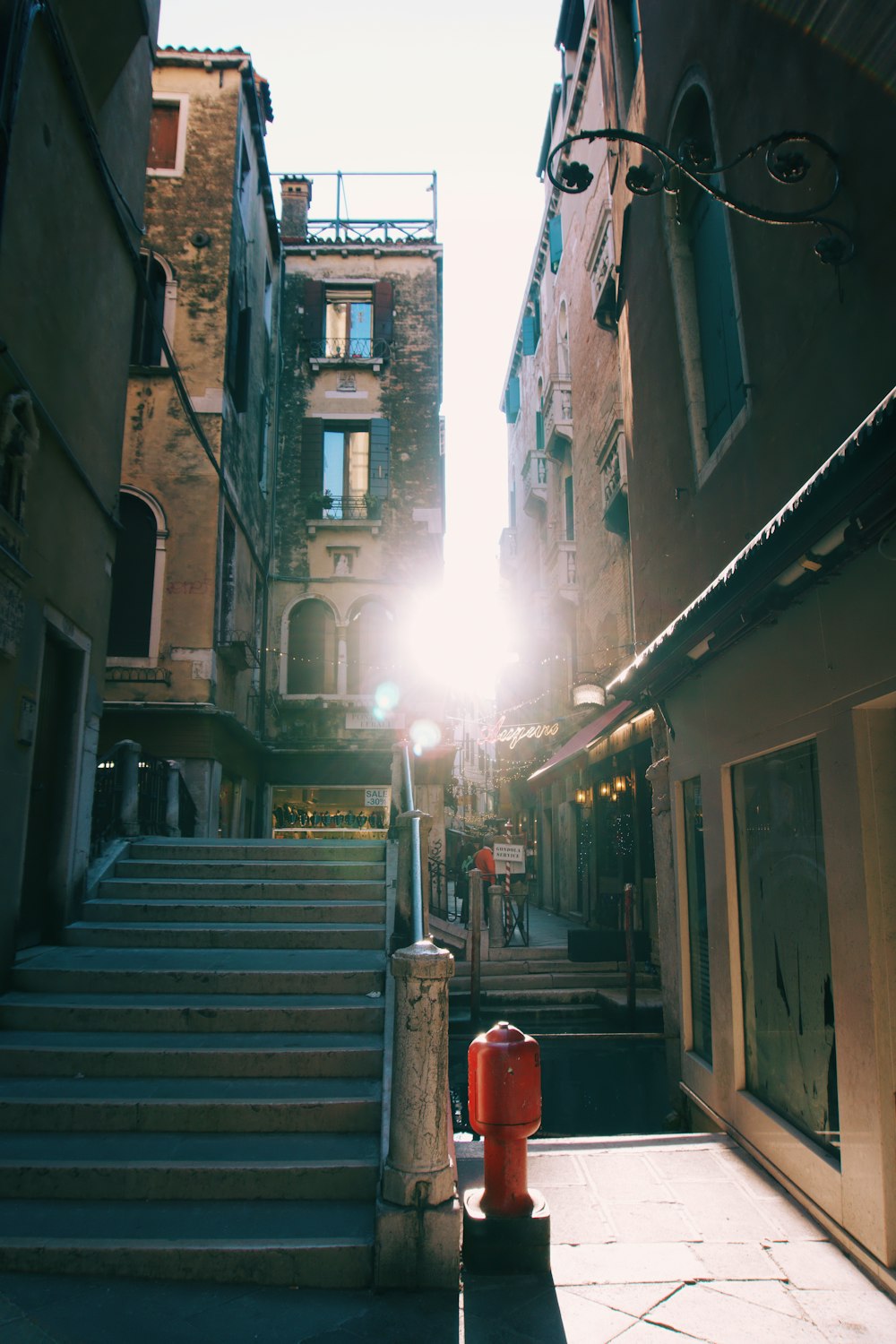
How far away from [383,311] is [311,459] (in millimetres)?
3885

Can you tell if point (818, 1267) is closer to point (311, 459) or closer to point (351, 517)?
point (351, 517)

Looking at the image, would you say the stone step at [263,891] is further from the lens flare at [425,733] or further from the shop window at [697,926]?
the lens flare at [425,733]

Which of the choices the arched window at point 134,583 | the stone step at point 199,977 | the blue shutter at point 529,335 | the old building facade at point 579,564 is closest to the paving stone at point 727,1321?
the stone step at point 199,977

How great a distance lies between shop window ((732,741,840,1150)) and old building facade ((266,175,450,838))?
37.5ft

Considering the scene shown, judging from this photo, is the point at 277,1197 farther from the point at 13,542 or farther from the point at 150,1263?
the point at 13,542

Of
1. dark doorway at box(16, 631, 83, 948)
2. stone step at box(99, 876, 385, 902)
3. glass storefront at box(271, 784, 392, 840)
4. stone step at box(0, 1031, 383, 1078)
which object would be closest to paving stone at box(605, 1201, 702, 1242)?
stone step at box(0, 1031, 383, 1078)

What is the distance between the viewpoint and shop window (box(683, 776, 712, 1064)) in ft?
21.0

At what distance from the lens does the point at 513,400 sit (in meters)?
32.9

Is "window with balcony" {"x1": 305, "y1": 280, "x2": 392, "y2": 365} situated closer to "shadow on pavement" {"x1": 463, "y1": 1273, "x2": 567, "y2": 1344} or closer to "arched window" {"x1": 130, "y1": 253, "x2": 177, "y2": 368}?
"arched window" {"x1": 130, "y1": 253, "x2": 177, "y2": 368}

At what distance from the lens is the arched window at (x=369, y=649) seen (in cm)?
1764

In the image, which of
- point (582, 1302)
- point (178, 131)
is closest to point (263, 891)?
point (582, 1302)

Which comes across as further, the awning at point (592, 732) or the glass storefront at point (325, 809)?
the glass storefront at point (325, 809)

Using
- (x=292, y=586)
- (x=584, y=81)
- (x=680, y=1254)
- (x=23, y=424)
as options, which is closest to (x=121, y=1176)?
(x=680, y=1254)

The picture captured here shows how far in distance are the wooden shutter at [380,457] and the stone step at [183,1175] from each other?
15588 mm
